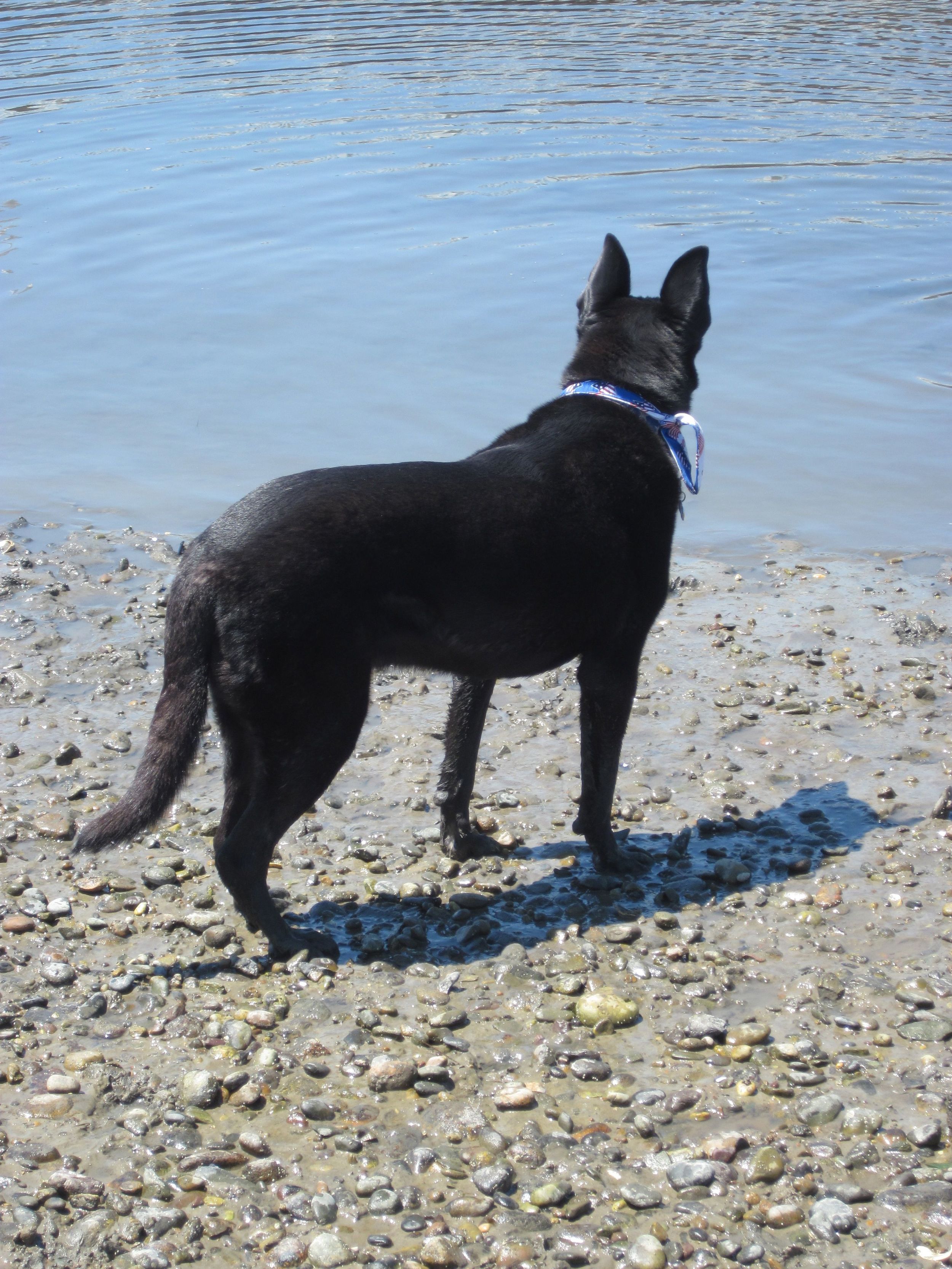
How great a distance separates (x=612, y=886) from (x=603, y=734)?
530mm

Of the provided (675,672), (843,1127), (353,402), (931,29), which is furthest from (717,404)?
(931,29)

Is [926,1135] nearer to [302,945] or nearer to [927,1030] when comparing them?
[927,1030]

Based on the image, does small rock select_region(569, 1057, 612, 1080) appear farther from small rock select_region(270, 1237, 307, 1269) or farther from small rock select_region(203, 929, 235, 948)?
small rock select_region(203, 929, 235, 948)

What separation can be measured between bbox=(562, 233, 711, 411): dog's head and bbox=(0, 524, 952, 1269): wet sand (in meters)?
1.50

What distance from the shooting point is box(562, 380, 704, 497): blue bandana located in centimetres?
459

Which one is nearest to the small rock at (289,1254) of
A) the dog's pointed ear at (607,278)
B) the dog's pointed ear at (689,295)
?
the dog's pointed ear at (689,295)

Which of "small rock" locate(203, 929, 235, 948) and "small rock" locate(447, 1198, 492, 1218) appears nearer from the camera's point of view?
"small rock" locate(447, 1198, 492, 1218)

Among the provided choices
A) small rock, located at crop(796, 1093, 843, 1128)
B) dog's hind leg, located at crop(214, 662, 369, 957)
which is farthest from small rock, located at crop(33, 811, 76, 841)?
small rock, located at crop(796, 1093, 843, 1128)

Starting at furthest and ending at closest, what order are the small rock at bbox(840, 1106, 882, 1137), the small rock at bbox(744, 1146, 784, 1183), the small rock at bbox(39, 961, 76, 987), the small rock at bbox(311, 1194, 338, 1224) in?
the small rock at bbox(39, 961, 76, 987) → the small rock at bbox(840, 1106, 882, 1137) → the small rock at bbox(744, 1146, 784, 1183) → the small rock at bbox(311, 1194, 338, 1224)

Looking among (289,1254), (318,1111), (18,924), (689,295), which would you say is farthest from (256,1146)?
(689,295)

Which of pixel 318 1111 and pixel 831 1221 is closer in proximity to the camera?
pixel 831 1221

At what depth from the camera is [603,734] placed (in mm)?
4445

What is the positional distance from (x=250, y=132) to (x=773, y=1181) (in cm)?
1792

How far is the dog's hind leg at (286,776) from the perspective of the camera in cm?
378
